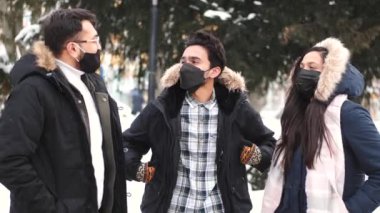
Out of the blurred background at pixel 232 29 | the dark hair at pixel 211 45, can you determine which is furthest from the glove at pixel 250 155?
the blurred background at pixel 232 29

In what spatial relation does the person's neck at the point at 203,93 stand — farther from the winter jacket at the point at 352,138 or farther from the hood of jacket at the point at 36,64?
the hood of jacket at the point at 36,64

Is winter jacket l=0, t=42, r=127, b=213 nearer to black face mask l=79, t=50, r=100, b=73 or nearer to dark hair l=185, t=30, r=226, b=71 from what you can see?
black face mask l=79, t=50, r=100, b=73

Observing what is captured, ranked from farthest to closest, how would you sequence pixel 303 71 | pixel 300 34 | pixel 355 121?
pixel 300 34, pixel 303 71, pixel 355 121

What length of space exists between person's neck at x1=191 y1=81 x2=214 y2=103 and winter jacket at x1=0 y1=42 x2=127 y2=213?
2.32 feet

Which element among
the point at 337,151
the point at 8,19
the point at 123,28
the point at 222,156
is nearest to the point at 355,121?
the point at 337,151

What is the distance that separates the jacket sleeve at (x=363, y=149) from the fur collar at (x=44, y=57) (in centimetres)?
151

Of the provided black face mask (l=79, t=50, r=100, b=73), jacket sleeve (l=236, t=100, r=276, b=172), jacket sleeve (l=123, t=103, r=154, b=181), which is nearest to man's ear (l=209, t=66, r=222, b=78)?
jacket sleeve (l=236, t=100, r=276, b=172)

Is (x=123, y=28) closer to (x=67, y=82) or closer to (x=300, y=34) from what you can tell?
(x=300, y=34)

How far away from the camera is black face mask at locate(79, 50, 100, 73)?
2807mm

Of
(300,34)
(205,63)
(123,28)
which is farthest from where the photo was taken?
(123,28)

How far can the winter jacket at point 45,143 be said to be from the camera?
2.49 m

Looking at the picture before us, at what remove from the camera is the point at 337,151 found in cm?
288

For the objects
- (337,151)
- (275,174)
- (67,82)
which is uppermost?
(67,82)

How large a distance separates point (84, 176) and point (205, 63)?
1057 millimetres
